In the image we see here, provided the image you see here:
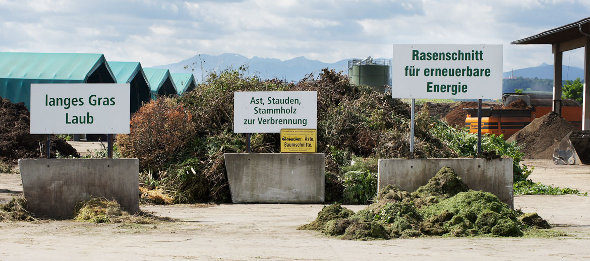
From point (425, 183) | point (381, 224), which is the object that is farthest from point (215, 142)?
point (381, 224)

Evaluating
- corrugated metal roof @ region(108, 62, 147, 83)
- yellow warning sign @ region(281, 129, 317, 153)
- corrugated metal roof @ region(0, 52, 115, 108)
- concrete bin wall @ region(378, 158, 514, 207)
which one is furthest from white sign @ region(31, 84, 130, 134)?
corrugated metal roof @ region(108, 62, 147, 83)

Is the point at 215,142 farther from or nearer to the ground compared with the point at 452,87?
nearer to the ground

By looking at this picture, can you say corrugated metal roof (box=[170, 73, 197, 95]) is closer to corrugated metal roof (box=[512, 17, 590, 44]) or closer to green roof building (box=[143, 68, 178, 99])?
green roof building (box=[143, 68, 178, 99])

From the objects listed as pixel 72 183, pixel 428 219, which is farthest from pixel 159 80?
pixel 428 219

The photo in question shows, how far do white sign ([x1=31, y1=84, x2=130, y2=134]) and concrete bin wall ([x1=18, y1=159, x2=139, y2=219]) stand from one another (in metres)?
0.83

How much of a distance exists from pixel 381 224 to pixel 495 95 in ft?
15.1

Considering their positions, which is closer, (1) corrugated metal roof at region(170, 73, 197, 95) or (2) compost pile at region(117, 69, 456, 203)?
(2) compost pile at region(117, 69, 456, 203)

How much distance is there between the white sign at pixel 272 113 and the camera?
16969 millimetres

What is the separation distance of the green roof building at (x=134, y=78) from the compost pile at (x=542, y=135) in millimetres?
24517

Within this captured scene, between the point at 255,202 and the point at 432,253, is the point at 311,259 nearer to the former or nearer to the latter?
the point at 432,253

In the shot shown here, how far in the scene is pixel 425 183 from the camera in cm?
1412

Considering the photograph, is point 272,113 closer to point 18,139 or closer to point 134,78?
point 18,139

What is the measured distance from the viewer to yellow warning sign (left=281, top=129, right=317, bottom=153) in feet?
55.6

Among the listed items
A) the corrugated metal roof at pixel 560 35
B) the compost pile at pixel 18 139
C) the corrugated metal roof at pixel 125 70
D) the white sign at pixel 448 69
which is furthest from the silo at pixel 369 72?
the white sign at pixel 448 69
